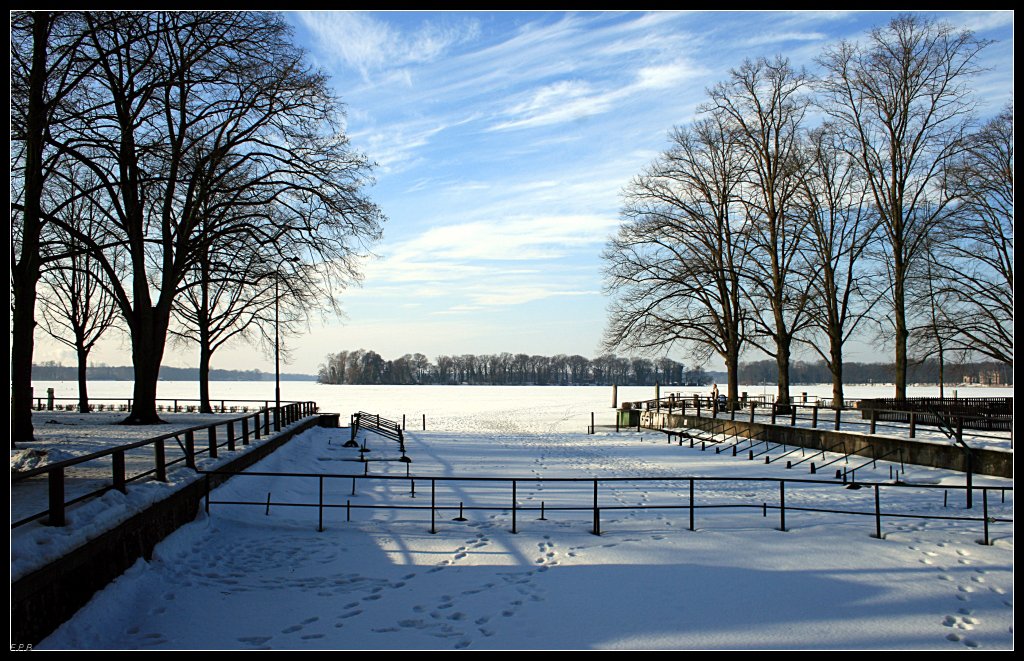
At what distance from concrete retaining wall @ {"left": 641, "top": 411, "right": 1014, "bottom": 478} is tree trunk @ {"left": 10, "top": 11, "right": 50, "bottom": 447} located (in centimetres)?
2310

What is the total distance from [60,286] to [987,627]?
37663mm

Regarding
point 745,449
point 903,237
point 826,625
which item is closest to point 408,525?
A: point 826,625

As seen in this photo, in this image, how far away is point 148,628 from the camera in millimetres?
6812

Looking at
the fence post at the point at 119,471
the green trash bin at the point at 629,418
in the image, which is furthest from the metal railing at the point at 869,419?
the fence post at the point at 119,471

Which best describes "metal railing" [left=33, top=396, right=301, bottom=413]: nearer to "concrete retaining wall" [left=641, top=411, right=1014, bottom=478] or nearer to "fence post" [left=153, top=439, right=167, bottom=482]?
"concrete retaining wall" [left=641, top=411, right=1014, bottom=478]

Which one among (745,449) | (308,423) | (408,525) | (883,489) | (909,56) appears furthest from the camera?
(308,423)

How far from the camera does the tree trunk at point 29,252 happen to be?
1451 centimetres

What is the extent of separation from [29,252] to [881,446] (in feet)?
78.3

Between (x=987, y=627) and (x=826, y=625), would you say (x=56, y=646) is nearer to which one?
(x=826, y=625)

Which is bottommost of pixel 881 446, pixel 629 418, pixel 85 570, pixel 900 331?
pixel 629 418

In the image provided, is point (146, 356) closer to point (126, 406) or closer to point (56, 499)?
point (56, 499)

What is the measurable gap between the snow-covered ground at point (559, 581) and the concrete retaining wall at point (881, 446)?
2.23m

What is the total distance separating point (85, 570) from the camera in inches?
275

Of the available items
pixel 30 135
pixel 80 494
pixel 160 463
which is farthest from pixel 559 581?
pixel 30 135
